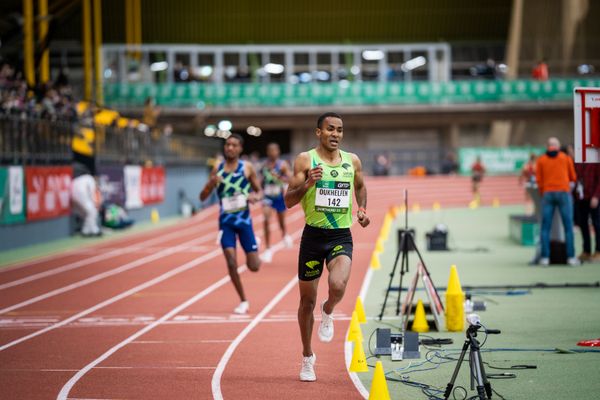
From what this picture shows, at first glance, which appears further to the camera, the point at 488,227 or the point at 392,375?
the point at 488,227

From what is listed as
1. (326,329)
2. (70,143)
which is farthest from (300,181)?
(70,143)

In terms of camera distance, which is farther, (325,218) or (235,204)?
(235,204)

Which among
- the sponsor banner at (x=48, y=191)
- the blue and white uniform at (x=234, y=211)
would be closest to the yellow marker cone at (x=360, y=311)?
the blue and white uniform at (x=234, y=211)

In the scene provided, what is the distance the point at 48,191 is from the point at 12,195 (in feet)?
9.45

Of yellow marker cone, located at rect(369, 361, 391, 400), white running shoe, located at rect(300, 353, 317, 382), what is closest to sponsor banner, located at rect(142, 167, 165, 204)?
white running shoe, located at rect(300, 353, 317, 382)

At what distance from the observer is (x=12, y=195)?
23578 millimetres

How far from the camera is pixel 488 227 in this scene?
1245 inches

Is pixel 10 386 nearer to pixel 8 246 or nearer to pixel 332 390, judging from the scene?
pixel 332 390

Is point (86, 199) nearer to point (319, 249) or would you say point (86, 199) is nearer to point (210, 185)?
point (210, 185)

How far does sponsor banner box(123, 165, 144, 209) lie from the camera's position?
109ft

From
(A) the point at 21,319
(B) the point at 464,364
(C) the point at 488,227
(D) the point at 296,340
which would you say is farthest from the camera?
(C) the point at 488,227

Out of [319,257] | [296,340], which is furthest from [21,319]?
[319,257]

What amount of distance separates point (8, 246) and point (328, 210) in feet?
55.5

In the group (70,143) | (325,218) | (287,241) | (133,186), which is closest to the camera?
(325,218)
